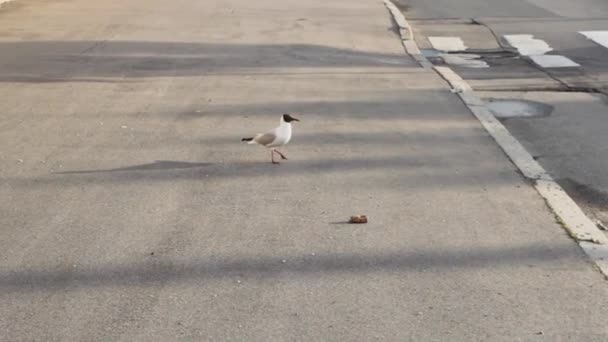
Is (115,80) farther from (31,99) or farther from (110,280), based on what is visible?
(110,280)

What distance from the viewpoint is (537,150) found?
10.9 metres

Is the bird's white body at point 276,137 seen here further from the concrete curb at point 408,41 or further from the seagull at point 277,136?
the concrete curb at point 408,41

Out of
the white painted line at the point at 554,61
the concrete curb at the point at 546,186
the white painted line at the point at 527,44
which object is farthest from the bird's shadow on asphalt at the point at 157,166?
the white painted line at the point at 527,44

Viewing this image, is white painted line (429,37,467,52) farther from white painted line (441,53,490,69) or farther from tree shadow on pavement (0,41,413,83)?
tree shadow on pavement (0,41,413,83)

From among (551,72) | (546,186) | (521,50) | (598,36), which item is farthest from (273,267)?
(598,36)

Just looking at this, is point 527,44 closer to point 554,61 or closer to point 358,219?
point 554,61

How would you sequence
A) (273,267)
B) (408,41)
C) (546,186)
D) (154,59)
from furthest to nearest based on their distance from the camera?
(408,41), (154,59), (546,186), (273,267)

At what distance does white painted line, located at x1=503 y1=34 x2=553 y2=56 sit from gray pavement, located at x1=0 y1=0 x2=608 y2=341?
531 cm

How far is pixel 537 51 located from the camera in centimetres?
1969

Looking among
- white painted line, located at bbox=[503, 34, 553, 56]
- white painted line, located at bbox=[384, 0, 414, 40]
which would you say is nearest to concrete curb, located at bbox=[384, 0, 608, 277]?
white painted line, located at bbox=[503, 34, 553, 56]

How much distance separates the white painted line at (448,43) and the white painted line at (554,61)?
204 cm

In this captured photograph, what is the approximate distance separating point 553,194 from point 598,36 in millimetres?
14033

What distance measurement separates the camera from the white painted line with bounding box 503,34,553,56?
19641 millimetres

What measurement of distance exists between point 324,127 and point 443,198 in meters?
3.24
